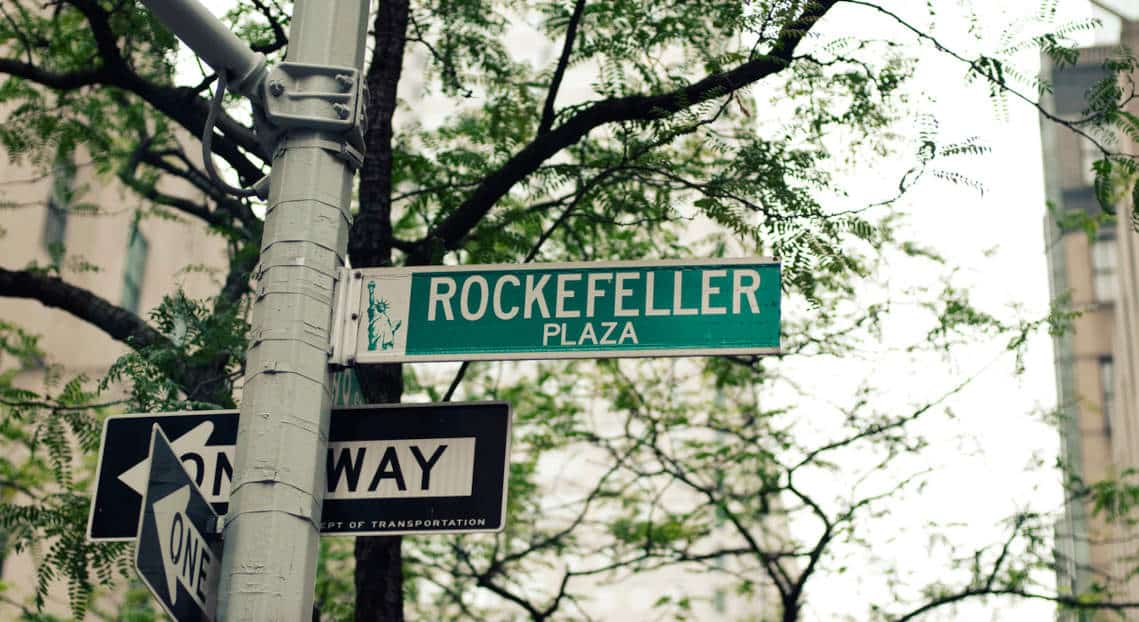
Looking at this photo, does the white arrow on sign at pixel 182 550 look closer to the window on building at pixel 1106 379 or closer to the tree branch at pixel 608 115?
the tree branch at pixel 608 115

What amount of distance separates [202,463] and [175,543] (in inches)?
36.6

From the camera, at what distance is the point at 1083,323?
5334 cm

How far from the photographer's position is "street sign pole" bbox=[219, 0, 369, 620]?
12.9 feet

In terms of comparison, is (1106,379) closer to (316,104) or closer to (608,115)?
(608,115)

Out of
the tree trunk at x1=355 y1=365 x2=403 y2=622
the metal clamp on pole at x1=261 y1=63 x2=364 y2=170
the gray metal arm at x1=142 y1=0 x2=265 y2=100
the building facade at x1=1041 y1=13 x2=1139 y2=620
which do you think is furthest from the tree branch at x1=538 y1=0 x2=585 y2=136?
the building facade at x1=1041 y1=13 x2=1139 y2=620

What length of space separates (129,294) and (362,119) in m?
23.1

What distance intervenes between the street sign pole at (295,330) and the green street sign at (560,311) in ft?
0.61

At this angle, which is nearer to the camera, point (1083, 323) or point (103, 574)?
point (103, 574)

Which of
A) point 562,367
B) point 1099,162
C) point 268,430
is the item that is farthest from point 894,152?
point 562,367

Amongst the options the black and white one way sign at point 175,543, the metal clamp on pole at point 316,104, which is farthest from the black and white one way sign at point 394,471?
the metal clamp on pole at point 316,104

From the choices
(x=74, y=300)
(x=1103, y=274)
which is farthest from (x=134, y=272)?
(x=1103, y=274)

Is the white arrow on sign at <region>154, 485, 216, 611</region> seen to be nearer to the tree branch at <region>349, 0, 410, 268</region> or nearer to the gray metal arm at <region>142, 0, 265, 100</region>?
the gray metal arm at <region>142, 0, 265, 100</region>

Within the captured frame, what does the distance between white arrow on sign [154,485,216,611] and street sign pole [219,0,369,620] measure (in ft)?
0.19

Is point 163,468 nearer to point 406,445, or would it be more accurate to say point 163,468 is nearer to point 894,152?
point 406,445
